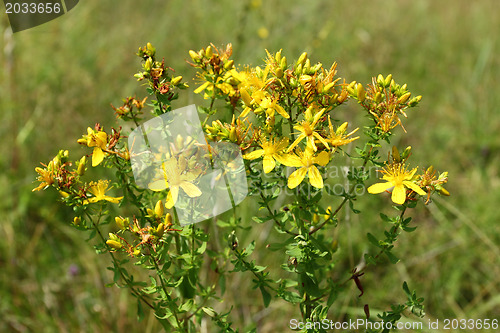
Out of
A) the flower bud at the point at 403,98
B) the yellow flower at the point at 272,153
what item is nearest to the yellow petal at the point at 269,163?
the yellow flower at the point at 272,153

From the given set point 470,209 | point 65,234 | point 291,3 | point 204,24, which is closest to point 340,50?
point 291,3

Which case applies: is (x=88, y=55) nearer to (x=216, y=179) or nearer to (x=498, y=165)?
(x=216, y=179)

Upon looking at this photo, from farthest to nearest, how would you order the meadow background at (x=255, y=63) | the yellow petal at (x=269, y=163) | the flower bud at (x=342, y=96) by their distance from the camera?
the meadow background at (x=255, y=63), the flower bud at (x=342, y=96), the yellow petal at (x=269, y=163)

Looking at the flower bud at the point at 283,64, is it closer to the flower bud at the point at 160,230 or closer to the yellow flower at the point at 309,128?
the yellow flower at the point at 309,128

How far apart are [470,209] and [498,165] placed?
0.73 m

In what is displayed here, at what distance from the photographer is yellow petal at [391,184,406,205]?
1.26 meters

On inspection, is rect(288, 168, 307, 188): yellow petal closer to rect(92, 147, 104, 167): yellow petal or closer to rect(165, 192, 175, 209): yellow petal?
rect(165, 192, 175, 209): yellow petal

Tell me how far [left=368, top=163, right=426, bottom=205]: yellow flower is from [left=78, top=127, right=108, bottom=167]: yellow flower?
83 cm

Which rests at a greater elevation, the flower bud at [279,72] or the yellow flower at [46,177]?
the flower bud at [279,72]

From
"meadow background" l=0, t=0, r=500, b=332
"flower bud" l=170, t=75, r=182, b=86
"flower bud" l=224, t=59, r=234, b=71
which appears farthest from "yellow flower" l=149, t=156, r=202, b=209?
"meadow background" l=0, t=0, r=500, b=332

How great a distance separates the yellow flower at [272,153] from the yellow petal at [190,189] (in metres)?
0.18

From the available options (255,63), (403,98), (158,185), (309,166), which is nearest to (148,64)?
(158,185)

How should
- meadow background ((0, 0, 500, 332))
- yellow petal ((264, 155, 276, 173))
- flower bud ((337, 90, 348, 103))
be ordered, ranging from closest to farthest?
yellow petal ((264, 155, 276, 173)) → flower bud ((337, 90, 348, 103)) → meadow background ((0, 0, 500, 332))

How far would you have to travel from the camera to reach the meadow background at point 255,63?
8.23 feet
